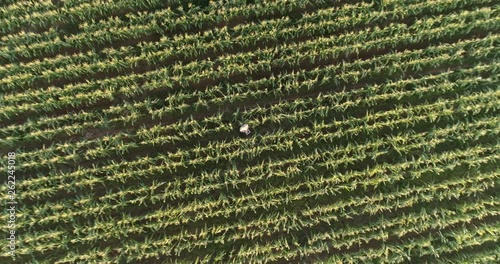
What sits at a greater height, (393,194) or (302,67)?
(302,67)

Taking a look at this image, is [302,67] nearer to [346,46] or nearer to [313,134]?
[346,46]

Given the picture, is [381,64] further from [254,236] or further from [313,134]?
[254,236]

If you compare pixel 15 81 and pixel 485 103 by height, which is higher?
pixel 15 81

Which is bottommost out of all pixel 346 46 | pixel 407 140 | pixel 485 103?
pixel 407 140

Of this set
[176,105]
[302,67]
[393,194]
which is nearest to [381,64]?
[302,67]

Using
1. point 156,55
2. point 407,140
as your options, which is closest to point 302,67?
point 407,140

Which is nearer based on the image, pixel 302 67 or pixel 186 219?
pixel 186 219
